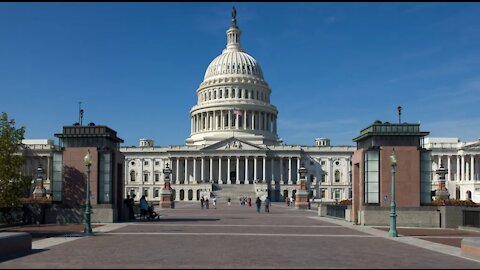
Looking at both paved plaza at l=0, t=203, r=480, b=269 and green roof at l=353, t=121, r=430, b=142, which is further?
green roof at l=353, t=121, r=430, b=142

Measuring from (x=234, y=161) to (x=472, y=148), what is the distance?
2372 inches

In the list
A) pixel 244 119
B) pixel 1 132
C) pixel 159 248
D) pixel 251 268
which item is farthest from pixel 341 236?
pixel 244 119

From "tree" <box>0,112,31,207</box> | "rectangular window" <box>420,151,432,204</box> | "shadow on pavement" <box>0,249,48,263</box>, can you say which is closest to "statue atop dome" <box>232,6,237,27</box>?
"tree" <box>0,112,31,207</box>

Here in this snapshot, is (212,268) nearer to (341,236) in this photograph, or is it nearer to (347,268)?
(347,268)

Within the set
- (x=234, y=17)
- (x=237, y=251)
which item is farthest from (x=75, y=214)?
(x=234, y=17)

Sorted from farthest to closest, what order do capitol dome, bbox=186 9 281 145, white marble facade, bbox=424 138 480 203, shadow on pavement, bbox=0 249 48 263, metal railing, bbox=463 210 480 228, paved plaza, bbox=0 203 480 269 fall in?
capitol dome, bbox=186 9 281 145
white marble facade, bbox=424 138 480 203
metal railing, bbox=463 210 480 228
shadow on pavement, bbox=0 249 48 263
paved plaza, bbox=0 203 480 269

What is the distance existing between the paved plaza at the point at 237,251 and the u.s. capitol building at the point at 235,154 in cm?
10908

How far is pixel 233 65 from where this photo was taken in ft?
566

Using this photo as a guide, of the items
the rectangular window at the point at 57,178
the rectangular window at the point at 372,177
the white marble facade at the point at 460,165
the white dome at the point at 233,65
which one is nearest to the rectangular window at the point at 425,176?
the rectangular window at the point at 372,177

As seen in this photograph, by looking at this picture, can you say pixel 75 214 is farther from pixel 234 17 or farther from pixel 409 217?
pixel 234 17

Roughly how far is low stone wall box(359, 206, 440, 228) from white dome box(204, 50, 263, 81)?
135 metres

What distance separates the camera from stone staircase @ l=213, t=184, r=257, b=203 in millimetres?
126250

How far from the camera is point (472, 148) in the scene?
14888 cm

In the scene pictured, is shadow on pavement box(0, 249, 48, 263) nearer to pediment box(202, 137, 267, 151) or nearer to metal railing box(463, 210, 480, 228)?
metal railing box(463, 210, 480, 228)
